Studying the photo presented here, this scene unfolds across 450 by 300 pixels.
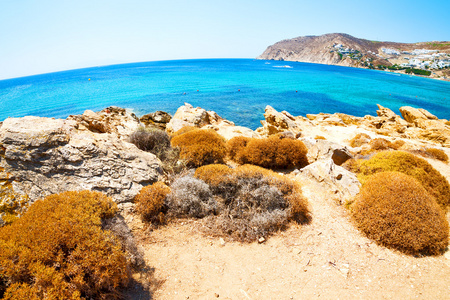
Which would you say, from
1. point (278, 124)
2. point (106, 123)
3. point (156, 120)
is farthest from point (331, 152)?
point (156, 120)

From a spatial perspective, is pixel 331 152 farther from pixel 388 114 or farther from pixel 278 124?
pixel 388 114

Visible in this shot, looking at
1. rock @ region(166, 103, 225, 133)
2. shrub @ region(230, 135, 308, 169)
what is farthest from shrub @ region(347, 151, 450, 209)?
rock @ region(166, 103, 225, 133)

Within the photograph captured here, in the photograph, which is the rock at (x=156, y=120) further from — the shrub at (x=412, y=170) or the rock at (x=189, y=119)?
the shrub at (x=412, y=170)

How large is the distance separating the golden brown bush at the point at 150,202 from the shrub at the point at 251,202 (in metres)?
1.45

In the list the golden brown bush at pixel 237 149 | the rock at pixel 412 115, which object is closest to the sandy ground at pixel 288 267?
the golden brown bush at pixel 237 149

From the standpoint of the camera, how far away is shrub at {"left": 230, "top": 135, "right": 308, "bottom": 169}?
8992mm

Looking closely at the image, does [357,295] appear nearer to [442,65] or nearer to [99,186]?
[99,186]

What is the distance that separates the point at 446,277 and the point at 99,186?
8473mm

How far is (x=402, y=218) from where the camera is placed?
509 cm

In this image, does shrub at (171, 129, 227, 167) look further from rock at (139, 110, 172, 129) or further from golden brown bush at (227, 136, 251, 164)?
rock at (139, 110, 172, 129)

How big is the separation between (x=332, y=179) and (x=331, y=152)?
2.80 meters

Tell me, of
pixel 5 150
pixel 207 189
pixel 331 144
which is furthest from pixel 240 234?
pixel 331 144

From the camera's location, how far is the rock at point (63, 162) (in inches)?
195

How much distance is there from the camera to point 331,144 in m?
9.90
